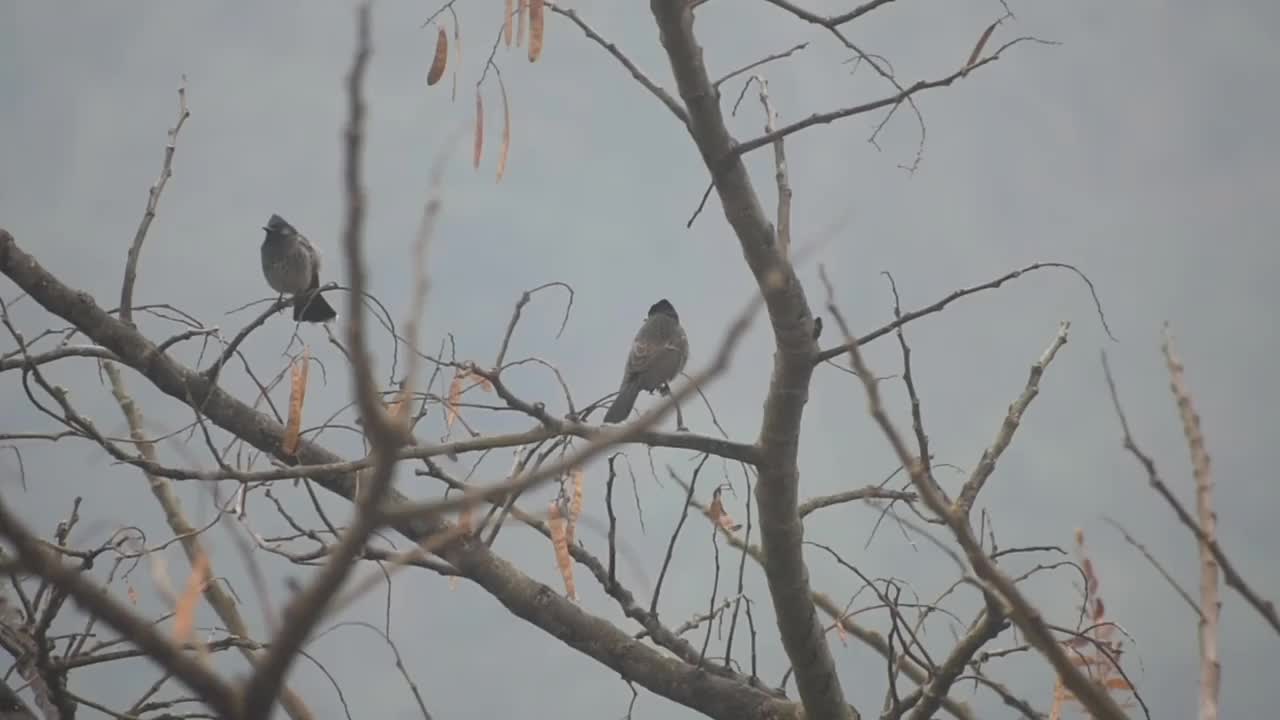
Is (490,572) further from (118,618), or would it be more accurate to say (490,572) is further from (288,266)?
(288,266)

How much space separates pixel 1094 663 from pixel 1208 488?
1.54m

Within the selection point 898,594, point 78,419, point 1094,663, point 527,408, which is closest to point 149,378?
point 78,419

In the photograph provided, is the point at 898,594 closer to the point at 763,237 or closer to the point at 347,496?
the point at 763,237

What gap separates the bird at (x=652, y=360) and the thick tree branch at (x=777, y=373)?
2048 mm

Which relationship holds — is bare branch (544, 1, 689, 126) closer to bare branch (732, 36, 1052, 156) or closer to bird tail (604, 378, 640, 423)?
bare branch (732, 36, 1052, 156)

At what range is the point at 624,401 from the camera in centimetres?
513

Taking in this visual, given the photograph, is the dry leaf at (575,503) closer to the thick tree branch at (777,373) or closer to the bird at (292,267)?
the thick tree branch at (777,373)

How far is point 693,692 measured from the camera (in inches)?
120

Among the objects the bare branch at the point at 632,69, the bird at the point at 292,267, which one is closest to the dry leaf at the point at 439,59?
the bare branch at the point at 632,69

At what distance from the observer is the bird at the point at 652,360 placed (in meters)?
5.15

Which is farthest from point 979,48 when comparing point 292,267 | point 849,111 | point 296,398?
point 292,267

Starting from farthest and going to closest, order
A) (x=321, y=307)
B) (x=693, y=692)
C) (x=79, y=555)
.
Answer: (x=321, y=307) < (x=693, y=692) < (x=79, y=555)

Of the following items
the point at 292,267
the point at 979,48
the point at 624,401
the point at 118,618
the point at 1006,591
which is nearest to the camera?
the point at 118,618

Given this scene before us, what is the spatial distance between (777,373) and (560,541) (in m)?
0.61
